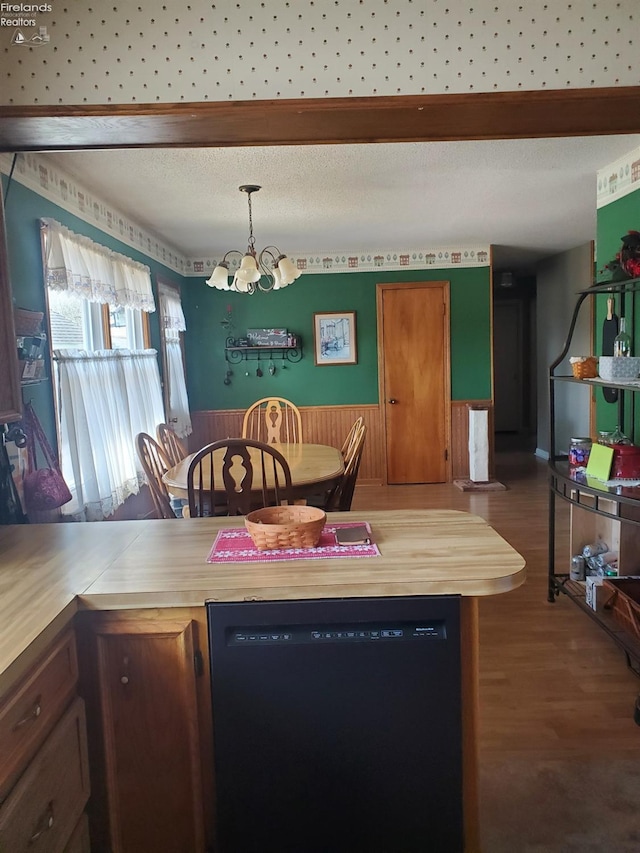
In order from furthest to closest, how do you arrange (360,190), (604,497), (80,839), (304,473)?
(360,190), (304,473), (604,497), (80,839)

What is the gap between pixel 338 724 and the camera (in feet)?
4.48

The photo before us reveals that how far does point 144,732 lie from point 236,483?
169 centimetres

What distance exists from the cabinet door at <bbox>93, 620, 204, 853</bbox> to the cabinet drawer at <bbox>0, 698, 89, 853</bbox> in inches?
2.9

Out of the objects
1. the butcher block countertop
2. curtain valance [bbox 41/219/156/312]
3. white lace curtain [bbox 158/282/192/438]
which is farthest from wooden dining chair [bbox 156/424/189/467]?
the butcher block countertop

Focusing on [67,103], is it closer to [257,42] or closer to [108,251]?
[257,42]

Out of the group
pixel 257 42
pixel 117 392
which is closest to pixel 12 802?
pixel 257 42

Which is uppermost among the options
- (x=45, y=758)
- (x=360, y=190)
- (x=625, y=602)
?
(x=360, y=190)

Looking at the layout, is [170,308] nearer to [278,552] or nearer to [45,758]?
[278,552]

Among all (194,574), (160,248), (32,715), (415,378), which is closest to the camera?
(32,715)

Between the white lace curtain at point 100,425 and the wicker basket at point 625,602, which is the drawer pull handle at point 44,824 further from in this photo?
the wicker basket at point 625,602

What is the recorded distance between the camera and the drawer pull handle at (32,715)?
1.12m

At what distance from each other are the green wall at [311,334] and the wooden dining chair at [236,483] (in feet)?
9.12

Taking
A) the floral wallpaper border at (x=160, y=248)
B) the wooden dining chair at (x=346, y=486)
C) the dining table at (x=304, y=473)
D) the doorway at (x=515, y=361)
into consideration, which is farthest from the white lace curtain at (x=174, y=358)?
the doorway at (x=515, y=361)

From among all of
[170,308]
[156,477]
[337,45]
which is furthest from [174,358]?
[337,45]
